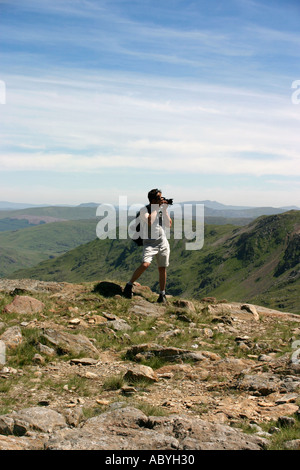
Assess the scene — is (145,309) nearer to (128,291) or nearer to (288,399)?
(128,291)

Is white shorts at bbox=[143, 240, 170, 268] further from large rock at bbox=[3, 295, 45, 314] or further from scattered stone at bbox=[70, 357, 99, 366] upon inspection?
scattered stone at bbox=[70, 357, 99, 366]

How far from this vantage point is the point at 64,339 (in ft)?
31.5

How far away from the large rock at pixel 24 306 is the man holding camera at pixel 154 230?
3.27m

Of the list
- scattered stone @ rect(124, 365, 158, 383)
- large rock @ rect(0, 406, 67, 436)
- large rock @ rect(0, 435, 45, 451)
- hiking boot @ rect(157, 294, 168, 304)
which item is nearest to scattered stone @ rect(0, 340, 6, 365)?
large rock @ rect(0, 406, 67, 436)

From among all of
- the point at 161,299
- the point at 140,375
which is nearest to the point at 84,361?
the point at 140,375

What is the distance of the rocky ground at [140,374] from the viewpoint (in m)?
5.29

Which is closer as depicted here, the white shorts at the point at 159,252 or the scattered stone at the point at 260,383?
the scattered stone at the point at 260,383

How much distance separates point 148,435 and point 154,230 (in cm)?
898

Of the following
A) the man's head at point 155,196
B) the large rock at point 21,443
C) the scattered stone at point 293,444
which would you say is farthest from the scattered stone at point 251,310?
the large rock at point 21,443

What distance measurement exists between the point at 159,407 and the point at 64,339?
395 centimetres

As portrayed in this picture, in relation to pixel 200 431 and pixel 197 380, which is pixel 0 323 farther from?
pixel 200 431

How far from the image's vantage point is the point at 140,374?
7.85 m

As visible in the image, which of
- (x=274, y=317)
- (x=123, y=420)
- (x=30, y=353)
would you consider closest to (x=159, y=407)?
(x=123, y=420)

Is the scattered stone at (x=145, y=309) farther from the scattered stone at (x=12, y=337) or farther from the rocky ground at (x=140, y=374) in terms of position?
the scattered stone at (x=12, y=337)
